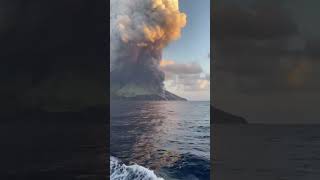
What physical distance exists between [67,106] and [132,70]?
4.32 m

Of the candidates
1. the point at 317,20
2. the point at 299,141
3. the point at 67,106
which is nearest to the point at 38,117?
the point at 67,106

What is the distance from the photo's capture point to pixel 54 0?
14.7ft

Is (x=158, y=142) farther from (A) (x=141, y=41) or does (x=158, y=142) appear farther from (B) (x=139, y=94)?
(A) (x=141, y=41)

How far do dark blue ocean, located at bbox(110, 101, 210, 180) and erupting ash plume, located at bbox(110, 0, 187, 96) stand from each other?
0.58m

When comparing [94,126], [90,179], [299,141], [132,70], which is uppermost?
[132,70]

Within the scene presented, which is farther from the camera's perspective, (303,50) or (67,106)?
(303,50)

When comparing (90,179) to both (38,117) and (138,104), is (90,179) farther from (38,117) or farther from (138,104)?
(138,104)

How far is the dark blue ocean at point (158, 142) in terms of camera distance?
989 centimetres

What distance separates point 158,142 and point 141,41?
9.46 feet

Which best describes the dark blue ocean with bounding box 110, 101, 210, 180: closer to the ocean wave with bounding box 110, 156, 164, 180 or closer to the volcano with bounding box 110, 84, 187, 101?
the ocean wave with bounding box 110, 156, 164, 180

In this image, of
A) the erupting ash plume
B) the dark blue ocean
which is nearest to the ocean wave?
the dark blue ocean

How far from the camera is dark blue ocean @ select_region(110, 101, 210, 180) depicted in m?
9.89

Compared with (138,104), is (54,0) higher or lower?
higher

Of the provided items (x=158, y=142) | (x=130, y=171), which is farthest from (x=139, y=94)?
(x=130, y=171)
